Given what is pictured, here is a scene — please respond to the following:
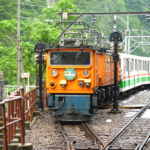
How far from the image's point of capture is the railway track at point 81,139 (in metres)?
8.77

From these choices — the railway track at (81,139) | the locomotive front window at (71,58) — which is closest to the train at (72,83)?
the locomotive front window at (71,58)

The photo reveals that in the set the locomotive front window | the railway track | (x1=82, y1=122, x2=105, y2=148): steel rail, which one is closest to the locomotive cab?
the locomotive front window

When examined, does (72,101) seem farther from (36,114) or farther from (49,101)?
(36,114)

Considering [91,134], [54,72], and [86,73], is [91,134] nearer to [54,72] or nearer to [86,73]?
[86,73]

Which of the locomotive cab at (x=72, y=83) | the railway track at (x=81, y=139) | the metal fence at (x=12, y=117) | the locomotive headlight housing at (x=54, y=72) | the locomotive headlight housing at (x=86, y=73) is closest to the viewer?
the metal fence at (x=12, y=117)

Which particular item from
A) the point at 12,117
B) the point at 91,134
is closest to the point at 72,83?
the point at 91,134

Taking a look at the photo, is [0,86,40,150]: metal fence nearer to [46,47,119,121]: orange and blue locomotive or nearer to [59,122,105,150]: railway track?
[59,122,105,150]: railway track

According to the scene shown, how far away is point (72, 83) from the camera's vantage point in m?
12.7

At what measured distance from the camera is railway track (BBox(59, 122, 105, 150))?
8.77 meters

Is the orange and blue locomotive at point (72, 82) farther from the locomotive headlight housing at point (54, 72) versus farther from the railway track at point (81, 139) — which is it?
the railway track at point (81, 139)

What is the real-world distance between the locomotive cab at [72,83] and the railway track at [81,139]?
0.57 m

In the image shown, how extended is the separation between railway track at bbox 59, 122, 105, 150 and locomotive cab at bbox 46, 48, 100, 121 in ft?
1.89

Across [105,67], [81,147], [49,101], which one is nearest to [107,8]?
[105,67]

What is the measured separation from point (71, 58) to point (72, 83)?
895 mm
